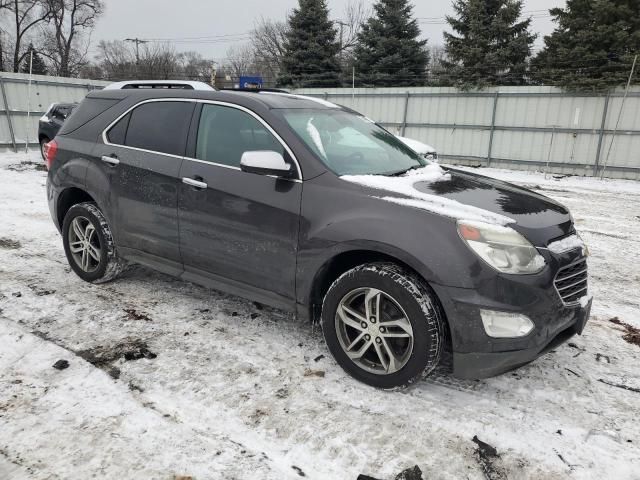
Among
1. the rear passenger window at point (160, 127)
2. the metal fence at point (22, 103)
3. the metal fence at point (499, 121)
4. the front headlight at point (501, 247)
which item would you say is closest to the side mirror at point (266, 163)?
the rear passenger window at point (160, 127)

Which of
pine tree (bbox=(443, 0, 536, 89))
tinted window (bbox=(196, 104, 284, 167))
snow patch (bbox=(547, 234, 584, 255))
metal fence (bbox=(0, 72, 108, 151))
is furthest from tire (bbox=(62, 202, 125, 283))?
pine tree (bbox=(443, 0, 536, 89))

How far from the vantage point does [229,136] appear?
3520mm

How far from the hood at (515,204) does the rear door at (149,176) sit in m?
1.91

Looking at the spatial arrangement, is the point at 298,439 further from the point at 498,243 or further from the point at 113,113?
the point at 113,113

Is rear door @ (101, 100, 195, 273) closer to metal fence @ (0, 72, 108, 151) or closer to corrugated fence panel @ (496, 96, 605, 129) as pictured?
metal fence @ (0, 72, 108, 151)

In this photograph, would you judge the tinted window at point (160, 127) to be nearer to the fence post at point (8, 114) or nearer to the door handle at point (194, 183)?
the door handle at point (194, 183)

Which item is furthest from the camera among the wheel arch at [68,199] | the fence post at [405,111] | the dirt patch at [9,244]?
the fence post at [405,111]

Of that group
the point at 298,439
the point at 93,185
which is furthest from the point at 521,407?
the point at 93,185

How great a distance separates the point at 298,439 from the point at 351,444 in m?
0.28

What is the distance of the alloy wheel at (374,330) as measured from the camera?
2.82 m

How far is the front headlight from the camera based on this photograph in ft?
8.46

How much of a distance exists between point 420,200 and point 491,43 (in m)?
20.7

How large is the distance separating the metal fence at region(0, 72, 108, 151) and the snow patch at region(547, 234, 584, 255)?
1661 centimetres

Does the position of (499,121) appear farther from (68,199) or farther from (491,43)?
(68,199)
